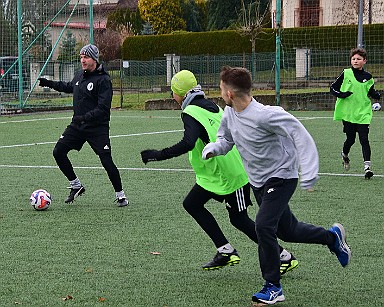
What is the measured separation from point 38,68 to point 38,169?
1616cm

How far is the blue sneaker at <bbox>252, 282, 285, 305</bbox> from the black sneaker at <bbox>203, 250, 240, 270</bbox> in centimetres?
93

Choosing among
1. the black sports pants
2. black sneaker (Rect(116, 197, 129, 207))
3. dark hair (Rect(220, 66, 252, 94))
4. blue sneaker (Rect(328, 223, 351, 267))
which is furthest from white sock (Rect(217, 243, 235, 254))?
black sneaker (Rect(116, 197, 129, 207))

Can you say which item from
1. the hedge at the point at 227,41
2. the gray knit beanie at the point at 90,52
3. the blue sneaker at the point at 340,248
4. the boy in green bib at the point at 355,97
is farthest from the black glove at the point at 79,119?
the hedge at the point at 227,41

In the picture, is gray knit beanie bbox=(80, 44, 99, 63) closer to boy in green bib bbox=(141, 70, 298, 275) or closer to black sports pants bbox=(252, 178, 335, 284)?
boy in green bib bbox=(141, 70, 298, 275)

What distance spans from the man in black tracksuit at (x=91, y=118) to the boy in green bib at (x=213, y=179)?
310cm

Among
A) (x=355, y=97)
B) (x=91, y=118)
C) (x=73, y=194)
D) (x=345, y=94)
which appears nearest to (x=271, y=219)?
(x=91, y=118)

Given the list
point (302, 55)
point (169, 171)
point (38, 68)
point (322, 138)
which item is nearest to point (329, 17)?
point (302, 55)

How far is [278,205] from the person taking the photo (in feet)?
18.4

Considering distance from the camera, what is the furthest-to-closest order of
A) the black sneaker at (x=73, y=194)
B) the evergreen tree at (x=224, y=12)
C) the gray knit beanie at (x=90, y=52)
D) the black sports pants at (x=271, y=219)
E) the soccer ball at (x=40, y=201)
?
the evergreen tree at (x=224, y=12), the black sneaker at (x=73, y=194), the gray knit beanie at (x=90, y=52), the soccer ball at (x=40, y=201), the black sports pants at (x=271, y=219)

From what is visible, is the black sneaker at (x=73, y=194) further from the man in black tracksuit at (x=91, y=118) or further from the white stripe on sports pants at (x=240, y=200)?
the white stripe on sports pants at (x=240, y=200)

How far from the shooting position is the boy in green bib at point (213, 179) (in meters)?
6.43

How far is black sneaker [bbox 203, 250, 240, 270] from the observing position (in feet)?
21.0

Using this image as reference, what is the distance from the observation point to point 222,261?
6.41 metres

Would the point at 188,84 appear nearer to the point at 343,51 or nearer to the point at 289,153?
the point at 289,153
